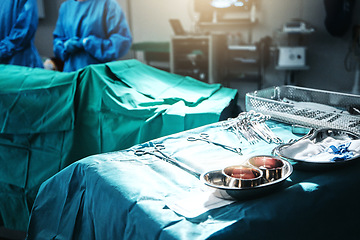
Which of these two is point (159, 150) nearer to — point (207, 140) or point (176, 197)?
point (207, 140)

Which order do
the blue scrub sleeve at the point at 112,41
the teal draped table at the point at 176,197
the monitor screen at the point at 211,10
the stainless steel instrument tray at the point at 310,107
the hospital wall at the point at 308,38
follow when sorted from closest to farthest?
the teal draped table at the point at 176,197 → the stainless steel instrument tray at the point at 310,107 → the blue scrub sleeve at the point at 112,41 → the hospital wall at the point at 308,38 → the monitor screen at the point at 211,10

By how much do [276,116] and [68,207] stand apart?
1.02 m

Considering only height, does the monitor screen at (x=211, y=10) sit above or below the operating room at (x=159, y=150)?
above

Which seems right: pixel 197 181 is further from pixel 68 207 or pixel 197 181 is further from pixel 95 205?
pixel 68 207

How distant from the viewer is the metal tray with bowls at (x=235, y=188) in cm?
92

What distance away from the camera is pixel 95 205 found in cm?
111

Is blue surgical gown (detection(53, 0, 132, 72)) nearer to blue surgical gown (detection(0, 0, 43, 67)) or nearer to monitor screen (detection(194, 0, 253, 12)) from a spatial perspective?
blue surgical gown (detection(0, 0, 43, 67))

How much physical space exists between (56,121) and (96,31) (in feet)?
3.94

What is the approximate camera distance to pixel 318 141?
1334 mm

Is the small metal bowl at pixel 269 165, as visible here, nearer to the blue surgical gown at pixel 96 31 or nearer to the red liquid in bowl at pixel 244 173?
the red liquid in bowl at pixel 244 173

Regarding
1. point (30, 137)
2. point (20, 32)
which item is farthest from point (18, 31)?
point (30, 137)

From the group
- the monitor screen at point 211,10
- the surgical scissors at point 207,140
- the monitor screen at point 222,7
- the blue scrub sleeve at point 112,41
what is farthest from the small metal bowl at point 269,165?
the monitor screen at point 211,10

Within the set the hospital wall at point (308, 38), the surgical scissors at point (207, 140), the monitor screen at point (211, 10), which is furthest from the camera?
the monitor screen at point (211, 10)

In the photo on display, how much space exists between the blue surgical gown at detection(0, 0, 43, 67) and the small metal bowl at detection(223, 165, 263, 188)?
284 centimetres
